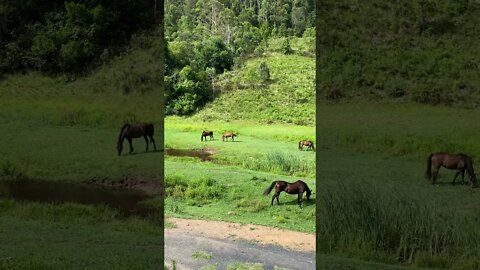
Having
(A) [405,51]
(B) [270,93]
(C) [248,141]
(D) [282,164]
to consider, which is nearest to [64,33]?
(C) [248,141]

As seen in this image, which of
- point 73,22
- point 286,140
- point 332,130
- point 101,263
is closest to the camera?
point 101,263

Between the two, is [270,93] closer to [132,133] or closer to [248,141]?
[248,141]

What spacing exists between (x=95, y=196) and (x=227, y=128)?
348 centimetres

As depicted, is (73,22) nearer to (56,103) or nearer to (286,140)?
(56,103)

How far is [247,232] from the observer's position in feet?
32.6

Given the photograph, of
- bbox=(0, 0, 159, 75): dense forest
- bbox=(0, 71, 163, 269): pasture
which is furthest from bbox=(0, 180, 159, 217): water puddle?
bbox=(0, 0, 159, 75): dense forest

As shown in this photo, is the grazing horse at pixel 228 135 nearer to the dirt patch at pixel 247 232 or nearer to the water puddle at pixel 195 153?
the water puddle at pixel 195 153

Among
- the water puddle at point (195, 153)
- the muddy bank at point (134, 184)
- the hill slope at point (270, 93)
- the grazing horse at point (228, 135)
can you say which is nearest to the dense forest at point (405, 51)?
the hill slope at point (270, 93)

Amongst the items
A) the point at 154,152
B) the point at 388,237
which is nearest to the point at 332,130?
the point at 388,237

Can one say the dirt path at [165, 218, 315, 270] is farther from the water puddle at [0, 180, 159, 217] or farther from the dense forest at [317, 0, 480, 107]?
the dense forest at [317, 0, 480, 107]

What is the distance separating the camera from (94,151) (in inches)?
300

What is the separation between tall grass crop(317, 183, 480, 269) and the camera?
23.6ft

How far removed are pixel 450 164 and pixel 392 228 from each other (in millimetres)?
1090

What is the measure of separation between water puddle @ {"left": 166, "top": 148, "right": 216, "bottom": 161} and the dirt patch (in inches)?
45.7
